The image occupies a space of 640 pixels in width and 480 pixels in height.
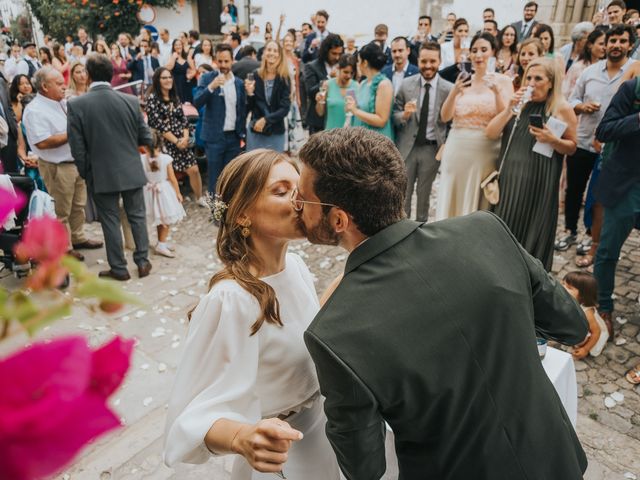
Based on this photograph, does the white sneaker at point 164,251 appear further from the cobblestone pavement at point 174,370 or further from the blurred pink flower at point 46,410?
the blurred pink flower at point 46,410

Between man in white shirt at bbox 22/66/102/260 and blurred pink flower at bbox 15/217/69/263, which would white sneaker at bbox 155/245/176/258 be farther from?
blurred pink flower at bbox 15/217/69/263

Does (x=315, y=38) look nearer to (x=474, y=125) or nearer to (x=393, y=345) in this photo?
(x=474, y=125)

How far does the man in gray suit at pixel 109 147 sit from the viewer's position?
4586 mm

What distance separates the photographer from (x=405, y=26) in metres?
15.7

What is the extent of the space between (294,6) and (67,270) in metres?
19.6

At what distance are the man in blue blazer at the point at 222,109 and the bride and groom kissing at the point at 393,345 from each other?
5116 millimetres

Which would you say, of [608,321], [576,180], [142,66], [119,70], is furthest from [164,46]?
[608,321]

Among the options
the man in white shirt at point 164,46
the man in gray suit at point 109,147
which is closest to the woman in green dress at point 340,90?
the man in gray suit at point 109,147

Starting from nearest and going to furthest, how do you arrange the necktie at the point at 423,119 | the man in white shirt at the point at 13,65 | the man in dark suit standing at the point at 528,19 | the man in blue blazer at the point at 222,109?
the necktie at the point at 423,119, the man in blue blazer at the point at 222,109, the man in dark suit standing at the point at 528,19, the man in white shirt at the point at 13,65

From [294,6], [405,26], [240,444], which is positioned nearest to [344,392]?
[240,444]

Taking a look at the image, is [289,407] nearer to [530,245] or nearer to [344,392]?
[344,392]

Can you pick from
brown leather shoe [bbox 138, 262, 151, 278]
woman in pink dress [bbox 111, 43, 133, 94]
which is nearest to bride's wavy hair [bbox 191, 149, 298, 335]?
brown leather shoe [bbox 138, 262, 151, 278]

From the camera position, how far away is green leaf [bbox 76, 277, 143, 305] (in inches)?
13.5

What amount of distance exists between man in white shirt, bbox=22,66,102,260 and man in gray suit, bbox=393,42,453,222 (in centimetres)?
362
